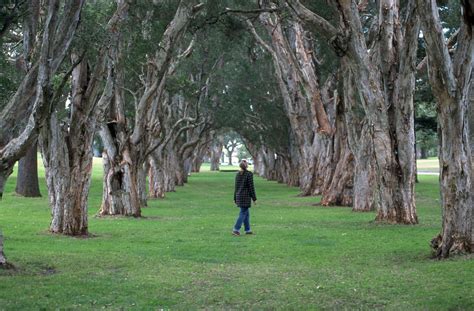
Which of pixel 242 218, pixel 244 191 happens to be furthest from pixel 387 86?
pixel 242 218

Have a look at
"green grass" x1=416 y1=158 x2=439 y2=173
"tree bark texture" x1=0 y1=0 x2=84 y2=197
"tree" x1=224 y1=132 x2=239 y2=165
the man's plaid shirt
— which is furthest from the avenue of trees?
"tree" x1=224 y1=132 x2=239 y2=165

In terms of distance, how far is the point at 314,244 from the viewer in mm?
15281

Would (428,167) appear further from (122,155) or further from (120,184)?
(122,155)

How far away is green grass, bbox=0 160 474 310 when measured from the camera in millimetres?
8898

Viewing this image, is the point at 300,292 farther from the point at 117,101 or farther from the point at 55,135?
the point at 117,101

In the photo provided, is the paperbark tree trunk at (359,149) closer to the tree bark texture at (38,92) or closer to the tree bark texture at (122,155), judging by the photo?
the tree bark texture at (122,155)

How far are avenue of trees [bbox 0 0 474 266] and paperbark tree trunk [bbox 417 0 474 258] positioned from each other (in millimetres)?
23

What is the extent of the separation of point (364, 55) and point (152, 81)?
7933 mm

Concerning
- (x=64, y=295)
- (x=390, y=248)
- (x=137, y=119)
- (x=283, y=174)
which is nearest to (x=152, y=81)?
(x=137, y=119)

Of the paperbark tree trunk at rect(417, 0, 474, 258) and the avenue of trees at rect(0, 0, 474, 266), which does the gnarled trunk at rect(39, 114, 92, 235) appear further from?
the paperbark tree trunk at rect(417, 0, 474, 258)

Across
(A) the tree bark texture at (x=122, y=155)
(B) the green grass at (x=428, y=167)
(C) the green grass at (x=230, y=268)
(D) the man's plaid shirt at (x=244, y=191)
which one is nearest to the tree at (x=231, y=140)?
(B) the green grass at (x=428, y=167)

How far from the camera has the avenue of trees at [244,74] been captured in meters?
11.3

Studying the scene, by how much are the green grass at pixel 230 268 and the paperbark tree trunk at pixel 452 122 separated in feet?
1.71

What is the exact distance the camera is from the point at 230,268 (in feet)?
38.8
